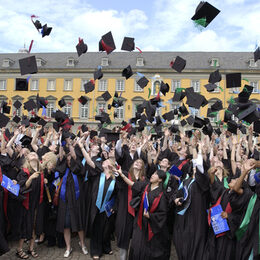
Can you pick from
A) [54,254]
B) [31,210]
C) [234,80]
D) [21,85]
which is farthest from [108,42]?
[54,254]

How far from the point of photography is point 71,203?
5.07 metres

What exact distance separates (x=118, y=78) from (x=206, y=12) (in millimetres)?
33172

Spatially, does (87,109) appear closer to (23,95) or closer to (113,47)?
(23,95)

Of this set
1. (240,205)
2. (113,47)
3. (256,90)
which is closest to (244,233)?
(240,205)

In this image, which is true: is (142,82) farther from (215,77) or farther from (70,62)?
(70,62)

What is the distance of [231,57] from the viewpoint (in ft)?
128

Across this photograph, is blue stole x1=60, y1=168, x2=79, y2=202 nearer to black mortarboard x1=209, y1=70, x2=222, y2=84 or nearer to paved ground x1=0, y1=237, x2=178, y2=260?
paved ground x1=0, y1=237, x2=178, y2=260

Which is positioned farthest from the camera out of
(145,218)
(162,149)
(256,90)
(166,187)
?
(256,90)

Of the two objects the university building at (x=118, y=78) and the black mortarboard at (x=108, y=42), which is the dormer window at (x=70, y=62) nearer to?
the university building at (x=118, y=78)

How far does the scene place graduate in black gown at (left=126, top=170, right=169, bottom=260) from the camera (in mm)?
3992

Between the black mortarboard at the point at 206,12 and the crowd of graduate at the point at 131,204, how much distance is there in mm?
2345

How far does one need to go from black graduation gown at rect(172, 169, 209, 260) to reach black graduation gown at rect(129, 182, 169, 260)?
26 cm

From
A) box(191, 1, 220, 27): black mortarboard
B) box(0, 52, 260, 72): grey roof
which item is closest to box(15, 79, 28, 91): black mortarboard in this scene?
box(191, 1, 220, 27): black mortarboard

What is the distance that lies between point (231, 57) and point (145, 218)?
3927 centimetres
